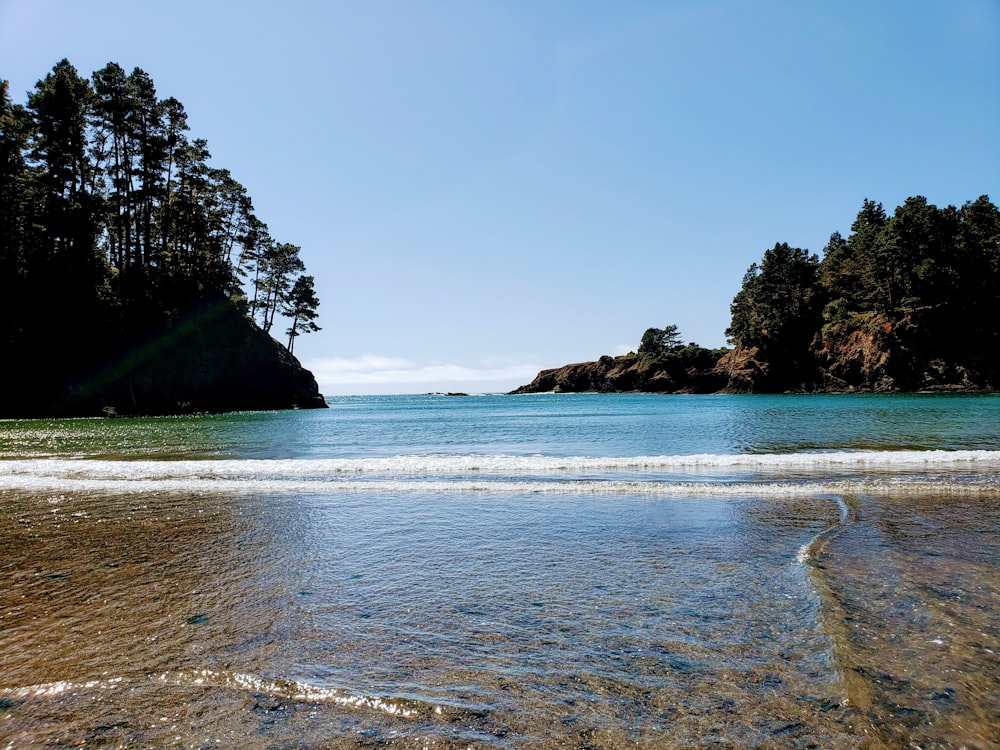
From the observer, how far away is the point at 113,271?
5306cm

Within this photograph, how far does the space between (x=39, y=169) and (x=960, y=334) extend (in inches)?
4426

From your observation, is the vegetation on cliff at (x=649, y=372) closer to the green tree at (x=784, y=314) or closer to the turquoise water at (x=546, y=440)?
the green tree at (x=784, y=314)

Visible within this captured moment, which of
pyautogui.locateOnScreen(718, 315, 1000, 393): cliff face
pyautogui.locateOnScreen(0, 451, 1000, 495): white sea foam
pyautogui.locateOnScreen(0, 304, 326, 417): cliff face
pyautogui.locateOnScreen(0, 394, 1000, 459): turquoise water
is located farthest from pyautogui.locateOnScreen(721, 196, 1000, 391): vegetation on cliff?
pyautogui.locateOnScreen(0, 304, 326, 417): cliff face

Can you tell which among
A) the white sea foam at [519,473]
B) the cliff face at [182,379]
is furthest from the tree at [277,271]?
the white sea foam at [519,473]

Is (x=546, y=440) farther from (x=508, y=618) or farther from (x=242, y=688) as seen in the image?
(x=242, y=688)

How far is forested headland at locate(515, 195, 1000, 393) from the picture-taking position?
7288cm

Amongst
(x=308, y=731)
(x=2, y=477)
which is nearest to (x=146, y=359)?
(x=2, y=477)

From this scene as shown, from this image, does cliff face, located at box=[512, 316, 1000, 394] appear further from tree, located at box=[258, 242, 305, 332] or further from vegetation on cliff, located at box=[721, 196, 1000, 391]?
tree, located at box=[258, 242, 305, 332]

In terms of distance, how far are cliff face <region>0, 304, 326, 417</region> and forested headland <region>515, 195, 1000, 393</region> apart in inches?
3137

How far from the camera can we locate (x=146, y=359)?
5069 cm

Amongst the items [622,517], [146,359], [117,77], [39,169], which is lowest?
[622,517]

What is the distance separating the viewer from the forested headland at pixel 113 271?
45.0 m

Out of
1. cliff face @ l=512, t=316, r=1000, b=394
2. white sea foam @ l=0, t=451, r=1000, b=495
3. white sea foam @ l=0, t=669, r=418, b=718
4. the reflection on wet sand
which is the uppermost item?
cliff face @ l=512, t=316, r=1000, b=394

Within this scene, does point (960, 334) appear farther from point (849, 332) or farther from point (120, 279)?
point (120, 279)
